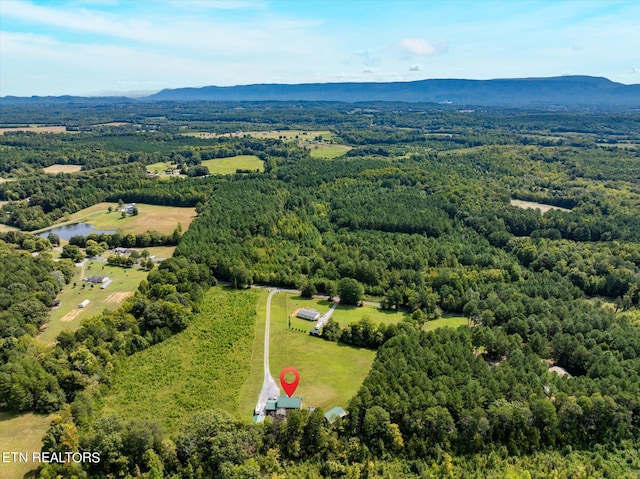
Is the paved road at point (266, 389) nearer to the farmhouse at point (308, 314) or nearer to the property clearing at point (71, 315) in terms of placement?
the farmhouse at point (308, 314)

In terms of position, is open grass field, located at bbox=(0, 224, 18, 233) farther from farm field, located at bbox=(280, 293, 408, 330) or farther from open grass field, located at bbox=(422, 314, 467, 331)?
open grass field, located at bbox=(422, 314, 467, 331)

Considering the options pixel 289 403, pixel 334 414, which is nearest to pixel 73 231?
pixel 289 403

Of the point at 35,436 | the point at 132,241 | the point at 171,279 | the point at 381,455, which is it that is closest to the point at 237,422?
the point at 381,455

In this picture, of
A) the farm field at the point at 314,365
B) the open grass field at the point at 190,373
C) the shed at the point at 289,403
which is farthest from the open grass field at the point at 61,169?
the shed at the point at 289,403

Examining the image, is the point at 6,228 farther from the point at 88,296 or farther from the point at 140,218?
the point at 88,296

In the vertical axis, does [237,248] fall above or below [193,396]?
above

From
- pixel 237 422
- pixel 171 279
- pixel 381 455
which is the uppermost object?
pixel 171 279

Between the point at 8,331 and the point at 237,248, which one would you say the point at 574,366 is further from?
the point at 8,331

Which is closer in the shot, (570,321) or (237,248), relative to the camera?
(570,321)
